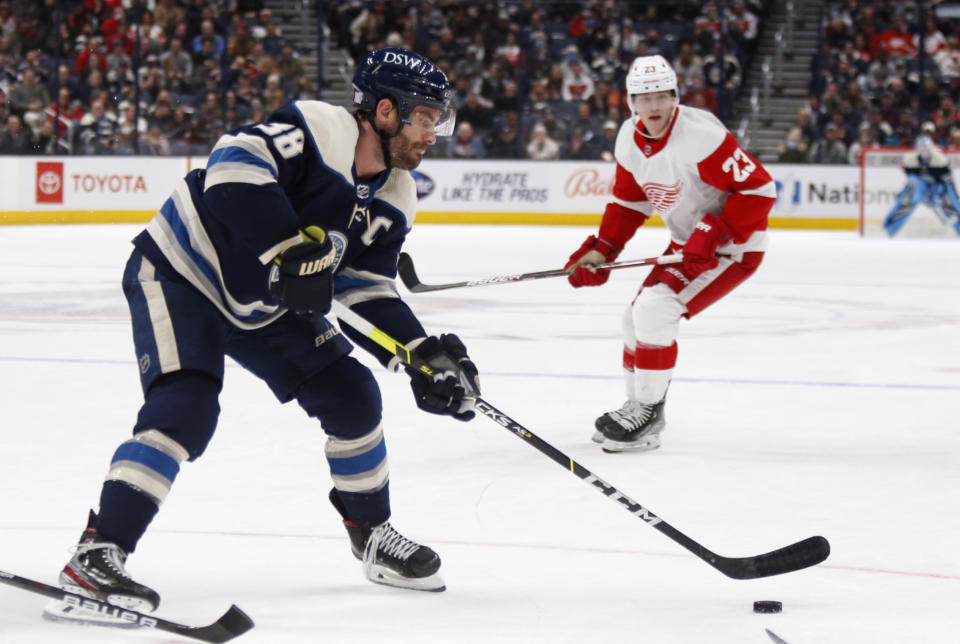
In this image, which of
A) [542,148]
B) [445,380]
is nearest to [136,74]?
[542,148]

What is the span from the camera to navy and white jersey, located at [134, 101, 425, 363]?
79.9 inches

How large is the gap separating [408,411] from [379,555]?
1607 mm

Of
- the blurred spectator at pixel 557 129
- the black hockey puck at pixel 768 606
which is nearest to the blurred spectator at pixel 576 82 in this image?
the blurred spectator at pixel 557 129

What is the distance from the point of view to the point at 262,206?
6.62 ft

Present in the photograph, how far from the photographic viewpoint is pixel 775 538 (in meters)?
2.61

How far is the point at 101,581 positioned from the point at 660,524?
0.92 m

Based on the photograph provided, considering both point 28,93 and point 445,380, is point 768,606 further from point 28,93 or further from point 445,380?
point 28,93

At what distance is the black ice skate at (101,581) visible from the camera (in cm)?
194

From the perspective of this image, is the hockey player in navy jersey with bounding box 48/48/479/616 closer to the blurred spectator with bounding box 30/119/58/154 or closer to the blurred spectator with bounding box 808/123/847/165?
the blurred spectator with bounding box 30/119/58/154

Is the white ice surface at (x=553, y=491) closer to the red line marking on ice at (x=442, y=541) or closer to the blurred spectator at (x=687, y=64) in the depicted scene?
the red line marking on ice at (x=442, y=541)

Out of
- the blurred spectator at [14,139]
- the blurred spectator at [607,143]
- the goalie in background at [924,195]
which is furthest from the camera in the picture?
the blurred spectator at [607,143]

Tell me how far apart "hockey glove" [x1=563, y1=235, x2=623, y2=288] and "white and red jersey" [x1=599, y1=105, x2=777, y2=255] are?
0.04 meters

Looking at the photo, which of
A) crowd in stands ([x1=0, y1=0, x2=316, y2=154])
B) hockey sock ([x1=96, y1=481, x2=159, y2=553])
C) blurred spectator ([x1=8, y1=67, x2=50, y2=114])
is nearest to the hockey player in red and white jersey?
hockey sock ([x1=96, y1=481, x2=159, y2=553])

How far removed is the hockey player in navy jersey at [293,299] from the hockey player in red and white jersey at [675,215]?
1.32 metres
